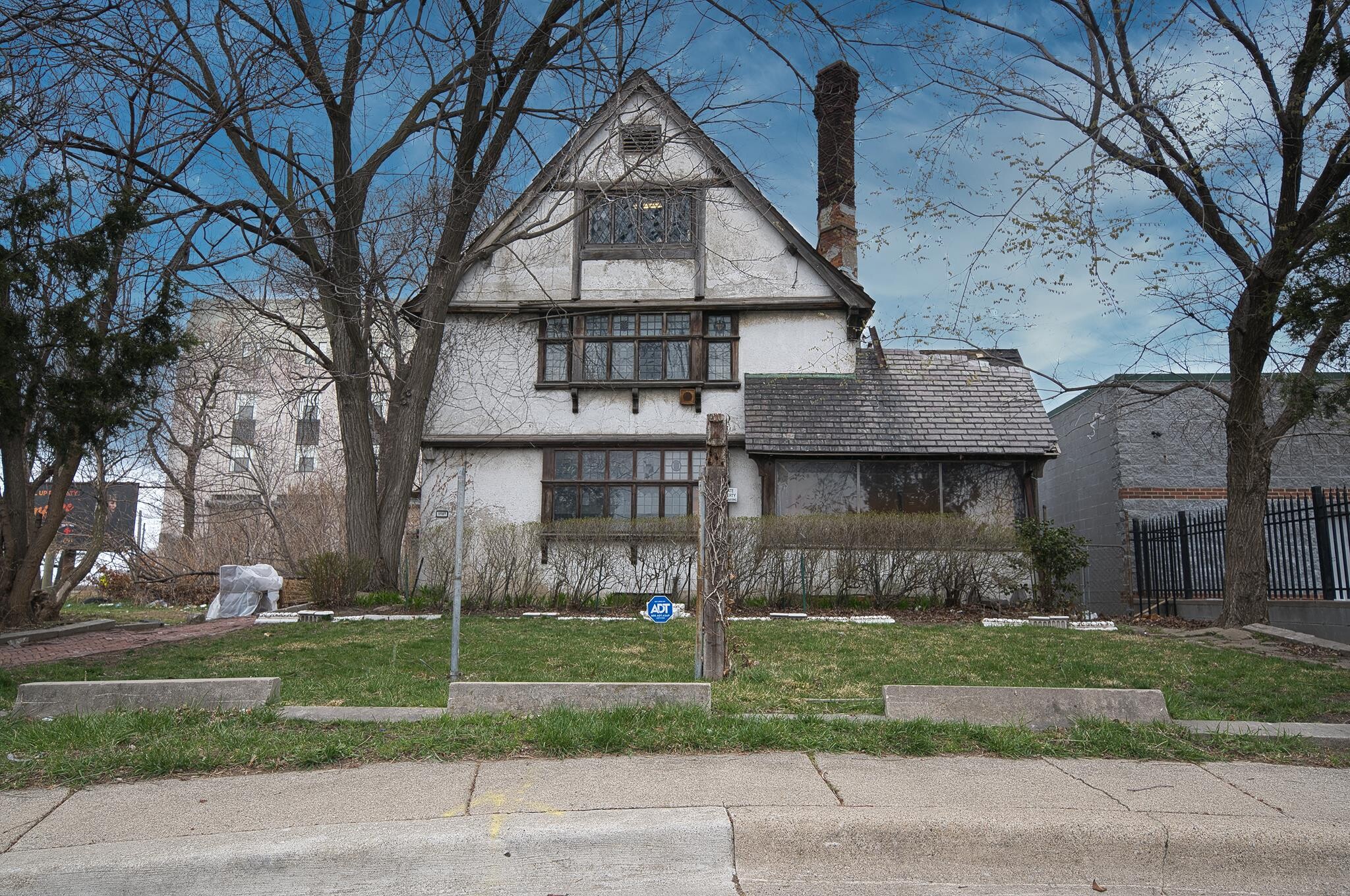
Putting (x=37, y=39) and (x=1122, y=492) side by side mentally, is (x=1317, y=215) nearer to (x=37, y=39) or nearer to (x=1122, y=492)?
(x=1122, y=492)

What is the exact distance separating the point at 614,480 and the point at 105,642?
30.9 feet

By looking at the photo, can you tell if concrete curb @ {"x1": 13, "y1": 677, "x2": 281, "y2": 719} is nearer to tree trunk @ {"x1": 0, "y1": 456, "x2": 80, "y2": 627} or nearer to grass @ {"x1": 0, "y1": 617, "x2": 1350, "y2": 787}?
grass @ {"x1": 0, "y1": 617, "x2": 1350, "y2": 787}

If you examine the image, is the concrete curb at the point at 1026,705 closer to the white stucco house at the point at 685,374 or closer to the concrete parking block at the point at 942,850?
the concrete parking block at the point at 942,850

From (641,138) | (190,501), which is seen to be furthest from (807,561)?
(190,501)

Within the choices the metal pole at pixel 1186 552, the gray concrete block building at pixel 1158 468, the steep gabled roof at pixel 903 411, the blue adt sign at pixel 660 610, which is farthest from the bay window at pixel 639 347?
the blue adt sign at pixel 660 610

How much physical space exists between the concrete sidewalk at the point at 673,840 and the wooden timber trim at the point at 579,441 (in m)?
14.2

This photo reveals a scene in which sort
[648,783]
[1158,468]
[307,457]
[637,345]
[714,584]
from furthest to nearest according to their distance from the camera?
[307,457]
[1158,468]
[637,345]
[714,584]
[648,783]

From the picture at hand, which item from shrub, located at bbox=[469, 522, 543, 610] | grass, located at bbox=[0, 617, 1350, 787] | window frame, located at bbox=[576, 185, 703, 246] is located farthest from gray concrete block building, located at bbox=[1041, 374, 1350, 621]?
shrub, located at bbox=[469, 522, 543, 610]

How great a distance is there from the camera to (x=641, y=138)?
62.0ft

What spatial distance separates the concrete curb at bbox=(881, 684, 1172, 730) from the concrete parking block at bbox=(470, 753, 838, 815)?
1.21 meters

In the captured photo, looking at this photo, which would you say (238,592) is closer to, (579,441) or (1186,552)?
(579,441)

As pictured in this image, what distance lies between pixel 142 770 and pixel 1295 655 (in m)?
11.2

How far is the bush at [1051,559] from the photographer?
15.7 m

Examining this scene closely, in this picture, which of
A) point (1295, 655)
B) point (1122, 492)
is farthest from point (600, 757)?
point (1122, 492)
